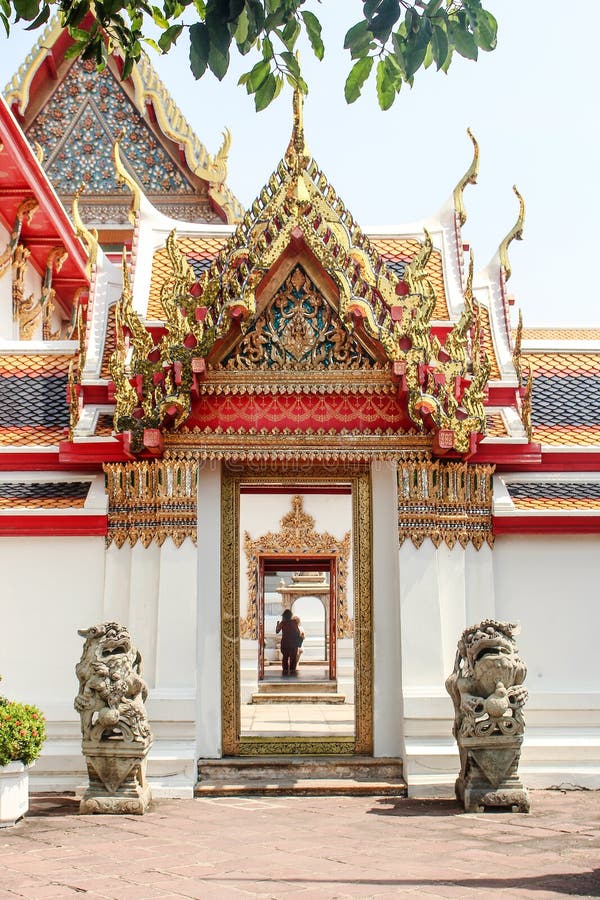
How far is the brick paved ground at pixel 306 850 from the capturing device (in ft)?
16.4

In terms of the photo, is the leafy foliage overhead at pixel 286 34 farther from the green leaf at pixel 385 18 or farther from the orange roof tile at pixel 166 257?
the orange roof tile at pixel 166 257

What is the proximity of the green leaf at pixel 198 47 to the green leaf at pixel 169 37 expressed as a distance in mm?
95

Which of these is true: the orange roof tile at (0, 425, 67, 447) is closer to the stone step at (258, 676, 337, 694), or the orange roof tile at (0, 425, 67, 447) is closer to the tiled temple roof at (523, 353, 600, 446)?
the tiled temple roof at (523, 353, 600, 446)

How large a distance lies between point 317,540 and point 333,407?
7491 millimetres

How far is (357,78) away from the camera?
12.8 ft

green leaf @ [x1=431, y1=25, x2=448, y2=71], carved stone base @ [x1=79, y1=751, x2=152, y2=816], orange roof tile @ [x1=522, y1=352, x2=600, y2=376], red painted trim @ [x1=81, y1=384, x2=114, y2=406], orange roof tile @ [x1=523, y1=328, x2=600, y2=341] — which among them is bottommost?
carved stone base @ [x1=79, y1=751, x2=152, y2=816]

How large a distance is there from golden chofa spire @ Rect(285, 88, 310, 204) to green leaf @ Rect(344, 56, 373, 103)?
13.3 feet

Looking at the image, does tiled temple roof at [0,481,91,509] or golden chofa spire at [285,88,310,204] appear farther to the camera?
tiled temple roof at [0,481,91,509]

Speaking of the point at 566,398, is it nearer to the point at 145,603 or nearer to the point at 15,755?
the point at 145,603

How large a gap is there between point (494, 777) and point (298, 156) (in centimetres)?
414

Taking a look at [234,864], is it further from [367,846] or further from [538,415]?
[538,415]

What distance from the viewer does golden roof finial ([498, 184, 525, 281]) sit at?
9055 millimetres

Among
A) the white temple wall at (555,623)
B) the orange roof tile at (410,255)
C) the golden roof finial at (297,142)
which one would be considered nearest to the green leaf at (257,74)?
the golden roof finial at (297,142)

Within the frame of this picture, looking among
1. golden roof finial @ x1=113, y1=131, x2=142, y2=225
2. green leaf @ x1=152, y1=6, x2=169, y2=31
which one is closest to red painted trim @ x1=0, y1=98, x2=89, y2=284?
golden roof finial @ x1=113, y1=131, x2=142, y2=225
